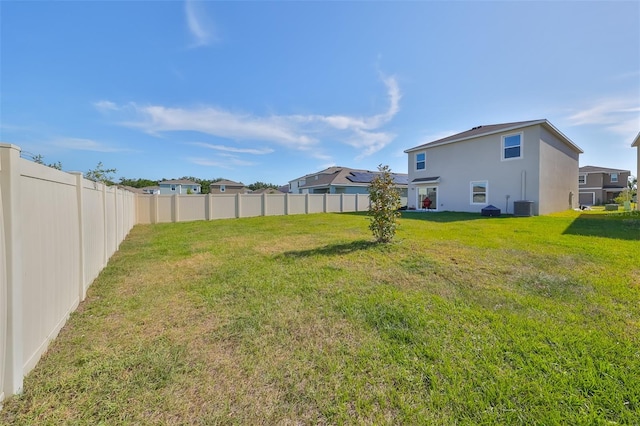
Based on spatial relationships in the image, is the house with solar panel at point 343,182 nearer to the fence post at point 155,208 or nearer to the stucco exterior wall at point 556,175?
the stucco exterior wall at point 556,175

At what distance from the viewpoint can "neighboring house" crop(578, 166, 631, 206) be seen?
35438 mm

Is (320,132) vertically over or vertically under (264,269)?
over

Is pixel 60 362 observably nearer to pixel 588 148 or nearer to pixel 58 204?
pixel 58 204

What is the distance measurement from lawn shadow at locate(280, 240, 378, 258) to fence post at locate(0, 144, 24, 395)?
4.80m

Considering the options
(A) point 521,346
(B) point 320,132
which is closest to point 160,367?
(A) point 521,346

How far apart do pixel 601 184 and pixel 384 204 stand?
46.8 meters

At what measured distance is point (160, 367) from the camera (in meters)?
2.38

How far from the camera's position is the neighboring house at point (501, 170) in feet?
49.0

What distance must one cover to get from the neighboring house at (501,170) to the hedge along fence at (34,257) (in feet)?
60.2

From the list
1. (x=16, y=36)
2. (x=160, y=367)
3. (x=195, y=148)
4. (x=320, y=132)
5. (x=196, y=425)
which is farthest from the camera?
(x=195, y=148)

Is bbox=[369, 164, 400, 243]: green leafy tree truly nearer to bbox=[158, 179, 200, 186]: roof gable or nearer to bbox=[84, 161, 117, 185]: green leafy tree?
bbox=[84, 161, 117, 185]: green leafy tree

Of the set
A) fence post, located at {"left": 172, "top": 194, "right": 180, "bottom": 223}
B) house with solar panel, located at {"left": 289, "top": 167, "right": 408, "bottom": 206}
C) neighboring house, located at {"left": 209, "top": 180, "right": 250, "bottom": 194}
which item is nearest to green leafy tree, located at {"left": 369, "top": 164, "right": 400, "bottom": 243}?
fence post, located at {"left": 172, "top": 194, "right": 180, "bottom": 223}

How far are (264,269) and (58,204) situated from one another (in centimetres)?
331

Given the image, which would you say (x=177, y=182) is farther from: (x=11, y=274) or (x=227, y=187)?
(x=11, y=274)
